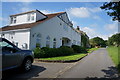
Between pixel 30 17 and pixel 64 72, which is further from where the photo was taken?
pixel 30 17

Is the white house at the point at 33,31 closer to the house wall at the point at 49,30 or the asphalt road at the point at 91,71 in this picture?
the house wall at the point at 49,30

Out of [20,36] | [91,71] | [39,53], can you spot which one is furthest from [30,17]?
[91,71]

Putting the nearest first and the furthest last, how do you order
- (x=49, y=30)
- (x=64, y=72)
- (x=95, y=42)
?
1. (x=64, y=72)
2. (x=49, y=30)
3. (x=95, y=42)

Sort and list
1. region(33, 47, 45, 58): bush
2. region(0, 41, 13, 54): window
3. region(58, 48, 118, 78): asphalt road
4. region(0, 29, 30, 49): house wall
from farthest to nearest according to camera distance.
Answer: region(0, 29, 30, 49): house wall
region(33, 47, 45, 58): bush
region(58, 48, 118, 78): asphalt road
region(0, 41, 13, 54): window

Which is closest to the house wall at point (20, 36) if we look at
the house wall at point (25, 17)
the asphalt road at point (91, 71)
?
the house wall at point (25, 17)

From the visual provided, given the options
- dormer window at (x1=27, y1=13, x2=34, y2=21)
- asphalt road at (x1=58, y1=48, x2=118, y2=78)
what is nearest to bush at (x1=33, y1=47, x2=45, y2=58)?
asphalt road at (x1=58, y1=48, x2=118, y2=78)

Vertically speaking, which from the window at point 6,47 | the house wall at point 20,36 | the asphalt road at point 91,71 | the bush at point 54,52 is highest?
the house wall at point 20,36

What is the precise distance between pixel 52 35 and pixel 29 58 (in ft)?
33.9

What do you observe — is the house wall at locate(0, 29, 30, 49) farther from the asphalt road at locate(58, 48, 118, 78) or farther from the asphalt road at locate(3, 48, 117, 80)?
the asphalt road at locate(58, 48, 118, 78)

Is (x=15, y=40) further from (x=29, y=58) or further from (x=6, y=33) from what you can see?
(x=29, y=58)

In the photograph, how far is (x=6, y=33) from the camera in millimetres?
15039

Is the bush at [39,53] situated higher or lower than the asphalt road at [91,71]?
higher

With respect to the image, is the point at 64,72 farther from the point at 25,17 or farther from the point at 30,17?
the point at 25,17

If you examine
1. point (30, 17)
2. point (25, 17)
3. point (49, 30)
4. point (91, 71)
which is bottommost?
point (91, 71)
